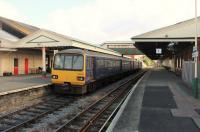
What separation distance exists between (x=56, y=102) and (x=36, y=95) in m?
1.77

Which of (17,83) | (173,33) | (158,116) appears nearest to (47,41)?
(17,83)

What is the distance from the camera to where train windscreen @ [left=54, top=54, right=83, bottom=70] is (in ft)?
54.1

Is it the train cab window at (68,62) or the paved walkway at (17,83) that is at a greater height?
the train cab window at (68,62)

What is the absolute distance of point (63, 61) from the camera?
16812 millimetres

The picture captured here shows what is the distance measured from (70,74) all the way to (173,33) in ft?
39.2

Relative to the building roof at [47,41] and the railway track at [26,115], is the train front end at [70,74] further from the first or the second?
the building roof at [47,41]

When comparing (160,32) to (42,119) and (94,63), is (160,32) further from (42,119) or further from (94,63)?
(42,119)

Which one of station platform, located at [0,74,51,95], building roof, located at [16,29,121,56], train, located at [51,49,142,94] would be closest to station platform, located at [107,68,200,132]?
train, located at [51,49,142,94]

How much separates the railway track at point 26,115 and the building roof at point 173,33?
11.9m

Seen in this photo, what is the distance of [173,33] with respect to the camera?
24859 millimetres

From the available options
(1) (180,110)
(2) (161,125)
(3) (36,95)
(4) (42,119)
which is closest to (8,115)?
(4) (42,119)

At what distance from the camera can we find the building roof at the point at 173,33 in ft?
80.7

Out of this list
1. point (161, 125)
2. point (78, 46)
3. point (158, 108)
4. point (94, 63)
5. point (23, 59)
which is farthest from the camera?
point (23, 59)

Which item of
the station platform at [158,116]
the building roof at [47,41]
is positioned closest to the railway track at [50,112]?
the station platform at [158,116]
